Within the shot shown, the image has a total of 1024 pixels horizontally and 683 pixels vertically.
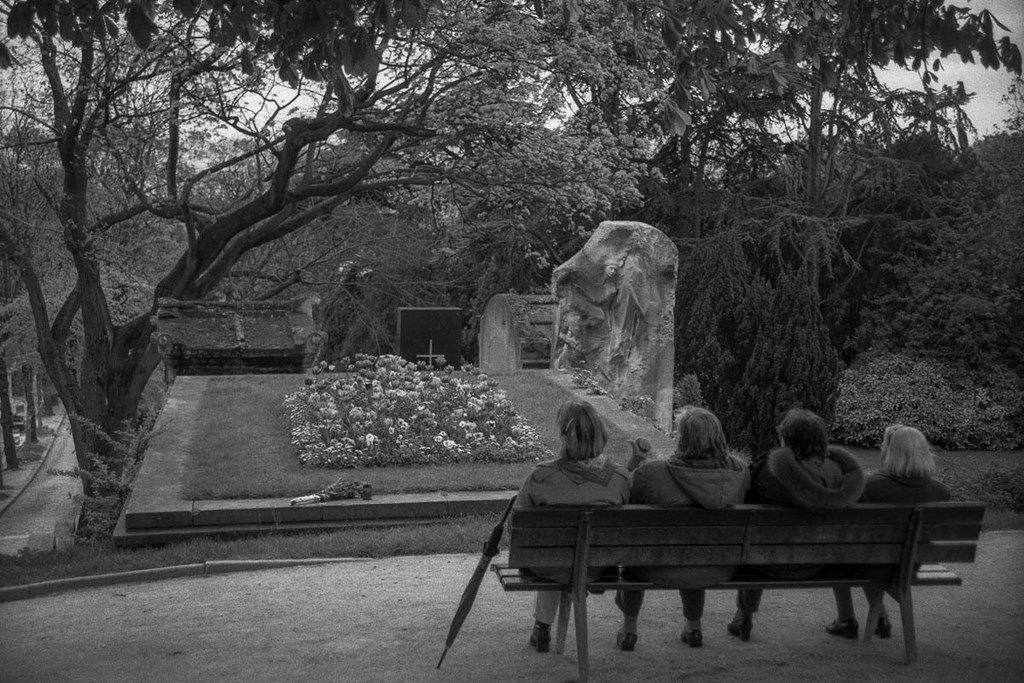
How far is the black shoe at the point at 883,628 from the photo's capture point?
238 inches

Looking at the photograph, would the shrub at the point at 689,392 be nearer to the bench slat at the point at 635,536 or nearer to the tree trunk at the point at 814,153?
the tree trunk at the point at 814,153

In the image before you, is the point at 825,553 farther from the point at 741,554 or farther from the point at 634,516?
the point at 634,516

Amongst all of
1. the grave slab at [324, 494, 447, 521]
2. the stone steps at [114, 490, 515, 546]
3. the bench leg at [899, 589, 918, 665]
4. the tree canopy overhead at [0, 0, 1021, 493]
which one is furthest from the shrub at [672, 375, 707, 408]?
the bench leg at [899, 589, 918, 665]

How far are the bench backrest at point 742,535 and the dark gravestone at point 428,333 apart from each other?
11.6m

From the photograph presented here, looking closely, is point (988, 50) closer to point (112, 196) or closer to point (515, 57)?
point (515, 57)

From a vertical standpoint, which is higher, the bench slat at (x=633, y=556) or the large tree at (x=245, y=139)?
the large tree at (x=245, y=139)

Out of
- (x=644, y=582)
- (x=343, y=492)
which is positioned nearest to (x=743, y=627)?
(x=644, y=582)

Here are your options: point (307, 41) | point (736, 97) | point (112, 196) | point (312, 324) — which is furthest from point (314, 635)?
point (736, 97)

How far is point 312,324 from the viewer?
17.0m

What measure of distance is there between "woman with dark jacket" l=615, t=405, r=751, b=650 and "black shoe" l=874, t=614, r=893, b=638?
1082mm

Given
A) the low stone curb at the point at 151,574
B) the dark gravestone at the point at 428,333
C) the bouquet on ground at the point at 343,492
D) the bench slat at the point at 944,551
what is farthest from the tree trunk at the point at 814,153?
the bench slat at the point at 944,551

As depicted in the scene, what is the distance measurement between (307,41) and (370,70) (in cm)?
142

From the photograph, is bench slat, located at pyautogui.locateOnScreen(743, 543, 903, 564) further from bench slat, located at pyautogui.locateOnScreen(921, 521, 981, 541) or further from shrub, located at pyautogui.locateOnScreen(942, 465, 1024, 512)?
shrub, located at pyautogui.locateOnScreen(942, 465, 1024, 512)

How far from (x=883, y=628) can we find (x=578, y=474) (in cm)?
204
